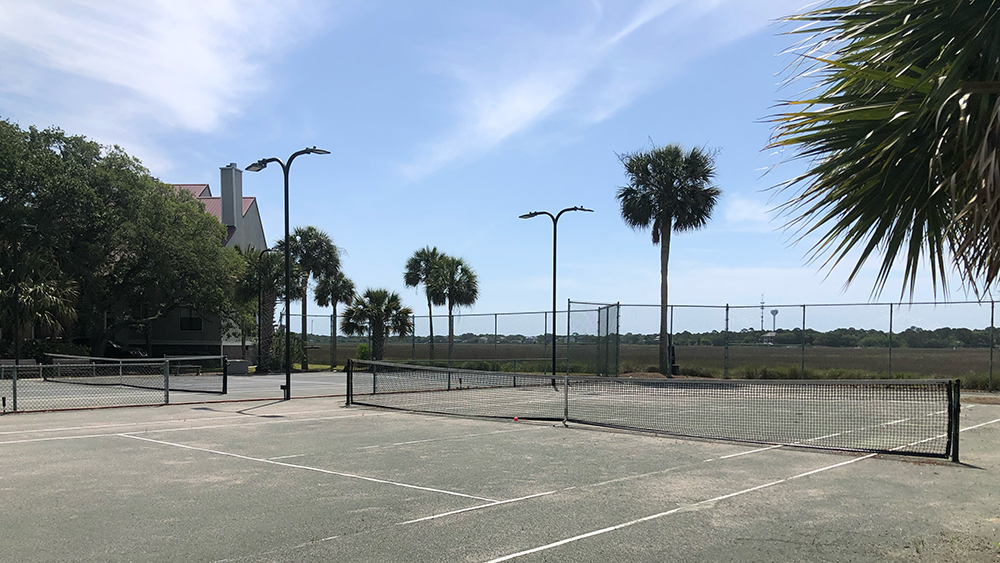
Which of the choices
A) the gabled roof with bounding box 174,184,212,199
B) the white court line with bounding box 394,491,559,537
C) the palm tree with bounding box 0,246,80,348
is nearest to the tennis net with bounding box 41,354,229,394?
the palm tree with bounding box 0,246,80,348

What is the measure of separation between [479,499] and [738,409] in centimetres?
1153

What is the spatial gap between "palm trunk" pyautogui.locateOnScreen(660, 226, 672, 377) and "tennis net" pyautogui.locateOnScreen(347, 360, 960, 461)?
995 centimetres

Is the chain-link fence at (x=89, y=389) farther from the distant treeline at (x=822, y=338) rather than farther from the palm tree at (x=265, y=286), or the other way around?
the distant treeline at (x=822, y=338)

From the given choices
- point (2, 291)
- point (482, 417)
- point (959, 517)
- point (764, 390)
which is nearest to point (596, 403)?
point (482, 417)

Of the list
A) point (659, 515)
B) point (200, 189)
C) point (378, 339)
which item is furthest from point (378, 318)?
point (659, 515)

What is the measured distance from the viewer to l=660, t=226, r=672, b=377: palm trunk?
116ft

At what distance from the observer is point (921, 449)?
37.2 ft

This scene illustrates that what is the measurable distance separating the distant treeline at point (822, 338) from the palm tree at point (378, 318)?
8118 millimetres

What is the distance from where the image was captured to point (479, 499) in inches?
316

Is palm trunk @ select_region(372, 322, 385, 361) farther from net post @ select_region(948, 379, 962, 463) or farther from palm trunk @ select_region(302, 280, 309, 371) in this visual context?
net post @ select_region(948, 379, 962, 463)

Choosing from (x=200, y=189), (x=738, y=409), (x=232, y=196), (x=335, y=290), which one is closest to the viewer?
(x=738, y=409)

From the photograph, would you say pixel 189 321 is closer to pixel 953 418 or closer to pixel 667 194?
pixel 667 194

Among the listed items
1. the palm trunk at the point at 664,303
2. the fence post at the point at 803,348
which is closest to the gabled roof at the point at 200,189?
the palm trunk at the point at 664,303

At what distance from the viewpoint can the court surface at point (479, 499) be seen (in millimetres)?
6180
